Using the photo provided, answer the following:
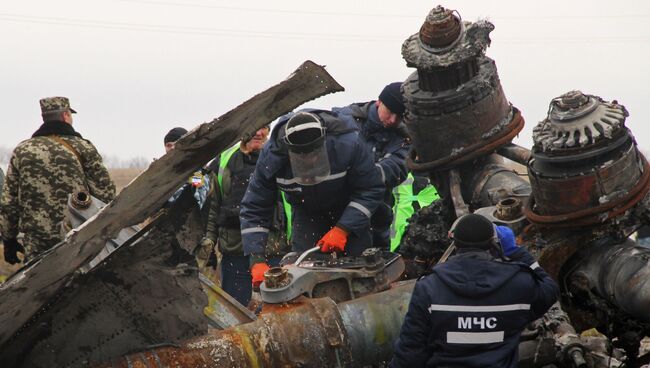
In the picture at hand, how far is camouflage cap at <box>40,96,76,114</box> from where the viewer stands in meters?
7.73

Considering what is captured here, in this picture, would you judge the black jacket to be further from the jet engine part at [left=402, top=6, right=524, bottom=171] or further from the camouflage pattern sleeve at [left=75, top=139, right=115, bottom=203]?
the camouflage pattern sleeve at [left=75, top=139, right=115, bottom=203]

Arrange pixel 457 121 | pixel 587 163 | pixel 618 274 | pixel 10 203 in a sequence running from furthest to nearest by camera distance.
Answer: pixel 10 203
pixel 457 121
pixel 587 163
pixel 618 274

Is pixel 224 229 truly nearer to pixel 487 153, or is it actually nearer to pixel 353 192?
pixel 353 192

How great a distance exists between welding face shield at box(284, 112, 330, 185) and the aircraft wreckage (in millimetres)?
627

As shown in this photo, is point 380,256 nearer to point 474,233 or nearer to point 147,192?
point 474,233

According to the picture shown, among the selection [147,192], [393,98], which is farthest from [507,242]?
[393,98]

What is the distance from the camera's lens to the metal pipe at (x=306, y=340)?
433cm

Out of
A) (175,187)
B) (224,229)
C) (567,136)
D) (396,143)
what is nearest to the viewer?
(175,187)

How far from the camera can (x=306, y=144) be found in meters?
5.94

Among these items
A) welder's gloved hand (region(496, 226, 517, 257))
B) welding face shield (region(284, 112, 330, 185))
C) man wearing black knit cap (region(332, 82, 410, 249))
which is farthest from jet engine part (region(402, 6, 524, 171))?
welder's gloved hand (region(496, 226, 517, 257))

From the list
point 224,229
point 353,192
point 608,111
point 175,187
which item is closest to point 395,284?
point 353,192

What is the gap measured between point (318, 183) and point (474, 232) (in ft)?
7.54

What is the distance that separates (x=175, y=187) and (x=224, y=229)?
431cm

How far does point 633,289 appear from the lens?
4684mm
